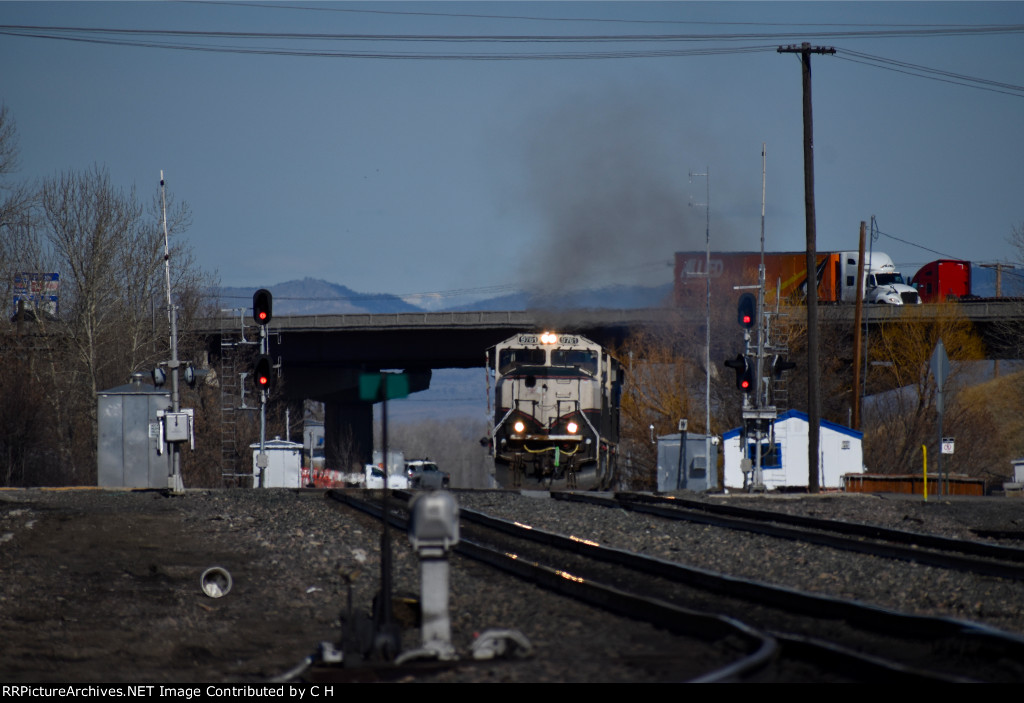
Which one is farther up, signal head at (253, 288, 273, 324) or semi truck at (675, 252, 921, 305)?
semi truck at (675, 252, 921, 305)

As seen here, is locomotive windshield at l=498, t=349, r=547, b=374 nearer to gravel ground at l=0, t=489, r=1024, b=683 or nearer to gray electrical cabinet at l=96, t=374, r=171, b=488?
gravel ground at l=0, t=489, r=1024, b=683

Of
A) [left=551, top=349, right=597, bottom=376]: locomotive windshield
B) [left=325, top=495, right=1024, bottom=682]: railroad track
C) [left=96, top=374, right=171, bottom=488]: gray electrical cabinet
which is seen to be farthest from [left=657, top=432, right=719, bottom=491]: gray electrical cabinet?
[left=325, top=495, right=1024, bottom=682]: railroad track

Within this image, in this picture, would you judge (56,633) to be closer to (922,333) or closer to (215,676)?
(215,676)

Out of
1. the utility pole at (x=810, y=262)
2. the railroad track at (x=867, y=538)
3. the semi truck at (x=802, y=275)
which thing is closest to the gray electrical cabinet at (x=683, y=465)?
the utility pole at (x=810, y=262)

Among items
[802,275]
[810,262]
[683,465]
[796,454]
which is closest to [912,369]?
[802,275]

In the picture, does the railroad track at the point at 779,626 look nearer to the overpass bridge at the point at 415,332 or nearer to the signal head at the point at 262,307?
the signal head at the point at 262,307

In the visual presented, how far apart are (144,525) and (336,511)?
3.35 metres

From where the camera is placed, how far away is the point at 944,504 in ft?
69.2

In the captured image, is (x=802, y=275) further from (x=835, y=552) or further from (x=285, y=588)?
(x=285, y=588)

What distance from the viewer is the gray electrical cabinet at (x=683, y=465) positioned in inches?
1249

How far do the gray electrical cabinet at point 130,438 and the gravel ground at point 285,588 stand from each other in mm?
6287

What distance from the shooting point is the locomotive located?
24141mm

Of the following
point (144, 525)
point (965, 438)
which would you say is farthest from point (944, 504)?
point (965, 438)

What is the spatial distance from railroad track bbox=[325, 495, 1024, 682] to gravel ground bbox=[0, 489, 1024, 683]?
32 centimetres
